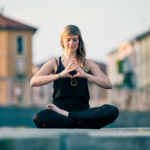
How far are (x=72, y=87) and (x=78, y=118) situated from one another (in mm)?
364

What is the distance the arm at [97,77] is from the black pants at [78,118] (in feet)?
0.99

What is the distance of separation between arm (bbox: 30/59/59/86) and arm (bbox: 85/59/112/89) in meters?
0.32

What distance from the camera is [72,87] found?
4.34m

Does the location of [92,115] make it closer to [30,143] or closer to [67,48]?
[67,48]

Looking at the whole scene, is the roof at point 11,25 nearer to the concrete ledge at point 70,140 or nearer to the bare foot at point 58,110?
the bare foot at point 58,110

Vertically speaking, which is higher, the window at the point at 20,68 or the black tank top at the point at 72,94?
the window at the point at 20,68

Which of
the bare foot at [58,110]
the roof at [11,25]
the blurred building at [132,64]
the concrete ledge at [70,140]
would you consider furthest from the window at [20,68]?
the concrete ledge at [70,140]

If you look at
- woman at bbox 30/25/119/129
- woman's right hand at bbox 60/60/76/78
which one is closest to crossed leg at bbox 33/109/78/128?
woman at bbox 30/25/119/129

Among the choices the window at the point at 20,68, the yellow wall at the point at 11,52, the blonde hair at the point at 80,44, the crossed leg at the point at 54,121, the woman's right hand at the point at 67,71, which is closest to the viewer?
the crossed leg at the point at 54,121

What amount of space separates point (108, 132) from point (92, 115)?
1030 mm

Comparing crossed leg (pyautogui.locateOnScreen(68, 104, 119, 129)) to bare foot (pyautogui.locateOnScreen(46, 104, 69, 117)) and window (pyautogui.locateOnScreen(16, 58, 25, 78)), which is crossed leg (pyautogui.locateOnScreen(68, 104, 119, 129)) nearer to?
bare foot (pyautogui.locateOnScreen(46, 104, 69, 117))

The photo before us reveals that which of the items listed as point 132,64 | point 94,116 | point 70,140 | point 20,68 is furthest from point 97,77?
point 20,68

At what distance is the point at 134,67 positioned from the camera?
6053 cm

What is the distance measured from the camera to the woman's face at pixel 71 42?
4471mm
